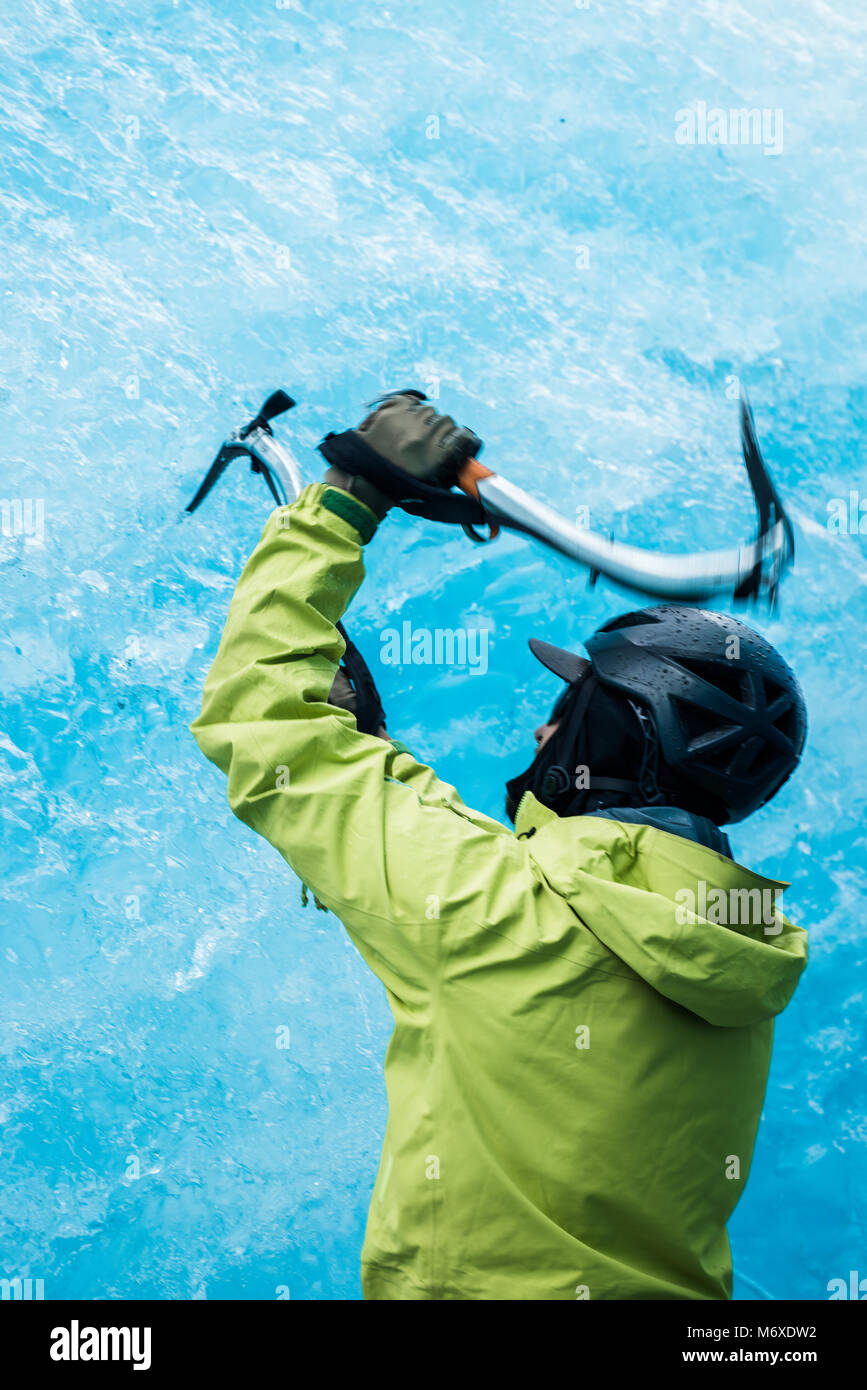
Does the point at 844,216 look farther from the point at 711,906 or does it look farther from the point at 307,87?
the point at 711,906

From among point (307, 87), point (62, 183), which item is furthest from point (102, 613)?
point (307, 87)

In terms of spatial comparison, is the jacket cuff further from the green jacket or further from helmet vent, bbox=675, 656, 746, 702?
helmet vent, bbox=675, 656, 746, 702

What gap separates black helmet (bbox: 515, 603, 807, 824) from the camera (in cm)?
148

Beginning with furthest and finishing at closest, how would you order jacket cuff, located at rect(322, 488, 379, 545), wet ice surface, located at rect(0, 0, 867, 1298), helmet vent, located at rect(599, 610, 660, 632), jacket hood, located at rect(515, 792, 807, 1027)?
1. wet ice surface, located at rect(0, 0, 867, 1298)
2. helmet vent, located at rect(599, 610, 660, 632)
3. jacket cuff, located at rect(322, 488, 379, 545)
4. jacket hood, located at rect(515, 792, 807, 1027)
